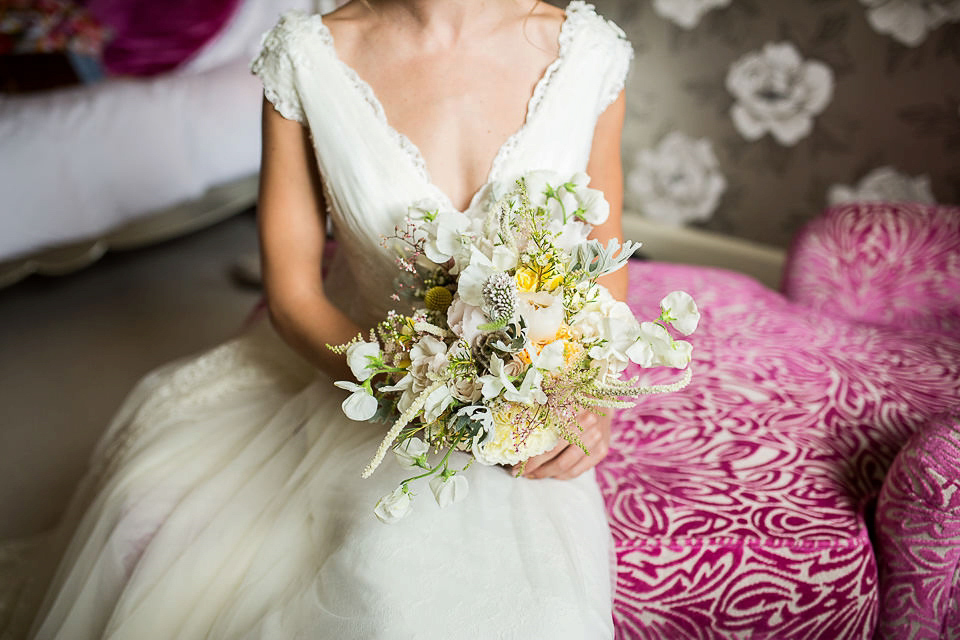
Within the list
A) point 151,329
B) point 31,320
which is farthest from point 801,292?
point 31,320

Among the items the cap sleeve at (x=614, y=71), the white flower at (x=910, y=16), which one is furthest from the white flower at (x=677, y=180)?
the cap sleeve at (x=614, y=71)

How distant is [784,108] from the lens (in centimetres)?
268

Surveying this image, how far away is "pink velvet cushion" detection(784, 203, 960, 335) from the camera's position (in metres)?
1.65

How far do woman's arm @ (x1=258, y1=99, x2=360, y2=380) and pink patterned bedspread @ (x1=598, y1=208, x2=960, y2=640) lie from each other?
584 millimetres

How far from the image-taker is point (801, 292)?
1.81m

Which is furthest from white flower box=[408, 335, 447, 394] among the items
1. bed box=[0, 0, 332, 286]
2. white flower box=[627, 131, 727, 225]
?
white flower box=[627, 131, 727, 225]

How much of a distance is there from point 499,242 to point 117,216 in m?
2.64

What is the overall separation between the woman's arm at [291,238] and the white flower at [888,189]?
2151 millimetres

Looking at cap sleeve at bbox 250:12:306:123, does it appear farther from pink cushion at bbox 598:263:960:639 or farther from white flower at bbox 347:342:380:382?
pink cushion at bbox 598:263:960:639

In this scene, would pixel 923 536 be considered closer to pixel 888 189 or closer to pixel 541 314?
pixel 541 314

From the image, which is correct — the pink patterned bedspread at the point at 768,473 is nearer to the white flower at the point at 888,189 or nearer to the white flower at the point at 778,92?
the white flower at the point at 888,189

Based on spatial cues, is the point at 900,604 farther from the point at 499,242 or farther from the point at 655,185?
the point at 655,185

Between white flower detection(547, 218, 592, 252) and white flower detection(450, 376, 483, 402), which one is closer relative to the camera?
white flower detection(450, 376, 483, 402)

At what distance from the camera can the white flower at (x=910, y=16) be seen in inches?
90.0
